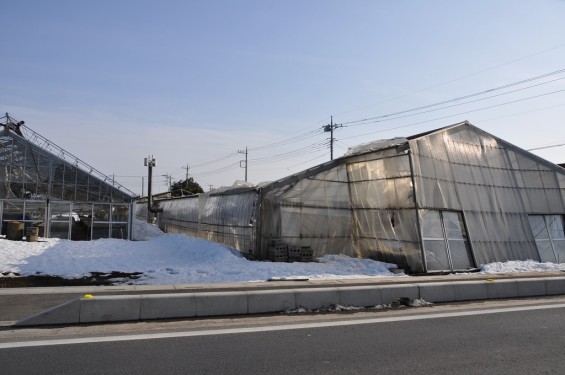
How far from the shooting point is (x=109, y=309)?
25.2 ft

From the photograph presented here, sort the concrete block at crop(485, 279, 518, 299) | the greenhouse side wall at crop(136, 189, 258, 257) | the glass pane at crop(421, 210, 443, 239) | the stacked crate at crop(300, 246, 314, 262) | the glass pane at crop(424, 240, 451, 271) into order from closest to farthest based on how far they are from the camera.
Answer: the concrete block at crop(485, 279, 518, 299) < the glass pane at crop(424, 240, 451, 271) < the glass pane at crop(421, 210, 443, 239) < the stacked crate at crop(300, 246, 314, 262) < the greenhouse side wall at crop(136, 189, 258, 257)

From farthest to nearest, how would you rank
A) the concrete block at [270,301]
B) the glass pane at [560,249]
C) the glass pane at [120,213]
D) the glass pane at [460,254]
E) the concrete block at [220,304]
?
the glass pane at [120,213] → the glass pane at [560,249] → the glass pane at [460,254] → the concrete block at [270,301] → the concrete block at [220,304]

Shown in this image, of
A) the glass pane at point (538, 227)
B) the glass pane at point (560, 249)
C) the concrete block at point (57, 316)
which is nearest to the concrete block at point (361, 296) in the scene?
the concrete block at point (57, 316)

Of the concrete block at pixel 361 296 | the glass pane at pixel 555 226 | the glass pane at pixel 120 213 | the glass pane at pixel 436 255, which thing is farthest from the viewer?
the glass pane at pixel 120 213

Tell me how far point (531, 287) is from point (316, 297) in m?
6.49

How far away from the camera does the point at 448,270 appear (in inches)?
680

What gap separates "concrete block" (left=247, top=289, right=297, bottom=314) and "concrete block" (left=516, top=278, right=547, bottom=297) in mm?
6600

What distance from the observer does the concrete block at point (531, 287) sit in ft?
37.4

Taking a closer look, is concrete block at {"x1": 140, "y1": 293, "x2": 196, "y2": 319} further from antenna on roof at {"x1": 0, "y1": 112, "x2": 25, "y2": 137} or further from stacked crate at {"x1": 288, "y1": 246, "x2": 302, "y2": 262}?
antenna on roof at {"x1": 0, "y1": 112, "x2": 25, "y2": 137}

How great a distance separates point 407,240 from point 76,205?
845 inches

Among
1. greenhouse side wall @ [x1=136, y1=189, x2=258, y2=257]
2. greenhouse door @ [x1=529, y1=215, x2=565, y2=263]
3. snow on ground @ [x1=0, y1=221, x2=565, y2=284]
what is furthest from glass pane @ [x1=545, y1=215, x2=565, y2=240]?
greenhouse side wall @ [x1=136, y1=189, x2=258, y2=257]

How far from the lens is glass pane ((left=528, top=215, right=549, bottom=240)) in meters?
21.1

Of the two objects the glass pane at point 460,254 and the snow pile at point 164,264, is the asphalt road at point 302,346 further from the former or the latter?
the glass pane at point 460,254

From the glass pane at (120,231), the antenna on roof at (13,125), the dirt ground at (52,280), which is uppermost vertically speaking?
the antenna on roof at (13,125)
